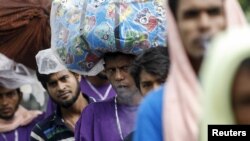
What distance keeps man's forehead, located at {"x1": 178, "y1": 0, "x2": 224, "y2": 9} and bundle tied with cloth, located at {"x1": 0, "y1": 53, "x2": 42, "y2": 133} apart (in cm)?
307

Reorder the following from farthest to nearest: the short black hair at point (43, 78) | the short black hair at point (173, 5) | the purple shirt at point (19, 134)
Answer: the purple shirt at point (19, 134)
the short black hair at point (43, 78)
the short black hair at point (173, 5)

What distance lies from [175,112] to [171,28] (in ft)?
1.04

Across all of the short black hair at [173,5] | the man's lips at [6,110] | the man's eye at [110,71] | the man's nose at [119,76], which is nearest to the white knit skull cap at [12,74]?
the man's lips at [6,110]

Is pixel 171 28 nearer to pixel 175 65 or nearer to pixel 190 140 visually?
pixel 175 65

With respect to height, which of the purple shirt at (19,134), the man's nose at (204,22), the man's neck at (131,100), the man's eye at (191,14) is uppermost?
the man's eye at (191,14)

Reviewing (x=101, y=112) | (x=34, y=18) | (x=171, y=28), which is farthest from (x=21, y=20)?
(x=171, y=28)

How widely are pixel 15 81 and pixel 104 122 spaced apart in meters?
1.47

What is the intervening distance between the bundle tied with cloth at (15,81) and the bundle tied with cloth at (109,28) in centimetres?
106

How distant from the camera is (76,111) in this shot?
6.39 metres

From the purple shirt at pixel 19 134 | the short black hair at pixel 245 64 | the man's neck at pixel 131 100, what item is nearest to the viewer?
the short black hair at pixel 245 64

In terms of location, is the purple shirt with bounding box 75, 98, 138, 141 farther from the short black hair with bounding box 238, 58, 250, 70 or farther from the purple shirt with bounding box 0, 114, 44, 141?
the short black hair with bounding box 238, 58, 250, 70

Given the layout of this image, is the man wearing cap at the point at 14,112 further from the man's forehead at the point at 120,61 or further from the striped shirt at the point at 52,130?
the man's forehead at the point at 120,61

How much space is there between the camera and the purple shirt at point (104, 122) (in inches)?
209

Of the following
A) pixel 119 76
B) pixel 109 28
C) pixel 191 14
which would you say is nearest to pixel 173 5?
pixel 191 14
